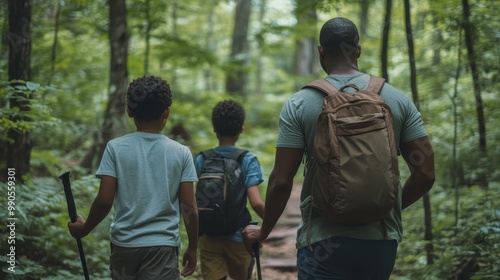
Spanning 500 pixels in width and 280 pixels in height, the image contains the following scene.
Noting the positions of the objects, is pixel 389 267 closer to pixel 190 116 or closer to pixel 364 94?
pixel 364 94

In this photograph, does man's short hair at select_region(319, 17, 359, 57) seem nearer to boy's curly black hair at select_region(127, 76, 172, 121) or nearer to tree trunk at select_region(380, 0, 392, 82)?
boy's curly black hair at select_region(127, 76, 172, 121)

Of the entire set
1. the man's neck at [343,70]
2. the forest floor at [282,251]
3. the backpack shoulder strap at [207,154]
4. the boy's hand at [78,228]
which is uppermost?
the man's neck at [343,70]

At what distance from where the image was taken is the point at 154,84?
11.9ft

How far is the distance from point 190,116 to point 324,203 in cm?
1056

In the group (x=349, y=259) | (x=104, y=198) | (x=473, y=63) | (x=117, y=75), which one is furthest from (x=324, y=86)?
(x=117, y=75)

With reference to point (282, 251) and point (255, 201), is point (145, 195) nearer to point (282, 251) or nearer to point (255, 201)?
point (255, 201)

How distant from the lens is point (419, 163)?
3.18 m

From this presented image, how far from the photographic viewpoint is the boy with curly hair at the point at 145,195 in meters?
3.40

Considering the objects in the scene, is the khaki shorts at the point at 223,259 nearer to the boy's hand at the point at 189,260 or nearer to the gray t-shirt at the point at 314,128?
the boy's hand at the point at 189,260

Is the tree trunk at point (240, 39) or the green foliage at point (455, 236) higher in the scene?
the tree trunk at point (240, 39)

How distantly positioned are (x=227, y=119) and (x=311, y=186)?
1928 mm

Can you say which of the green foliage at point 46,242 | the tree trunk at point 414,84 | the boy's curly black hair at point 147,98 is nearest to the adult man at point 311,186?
the boy's curly black hair at point 147,98

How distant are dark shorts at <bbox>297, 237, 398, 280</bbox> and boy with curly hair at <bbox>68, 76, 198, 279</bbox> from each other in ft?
3.12

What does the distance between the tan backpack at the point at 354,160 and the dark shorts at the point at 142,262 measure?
1094 millimetres
